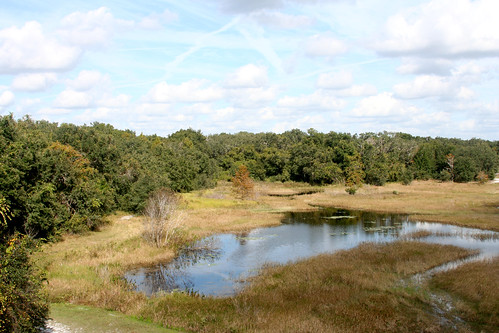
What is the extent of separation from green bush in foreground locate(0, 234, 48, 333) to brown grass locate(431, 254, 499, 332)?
1634 centimetres

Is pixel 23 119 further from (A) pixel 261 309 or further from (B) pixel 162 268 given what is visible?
(A) pixel 261 309

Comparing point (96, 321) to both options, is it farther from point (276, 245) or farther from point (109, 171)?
point (109, 171)

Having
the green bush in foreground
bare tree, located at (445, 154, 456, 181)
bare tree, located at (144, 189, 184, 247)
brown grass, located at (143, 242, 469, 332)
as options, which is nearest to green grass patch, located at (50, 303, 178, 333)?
brown grass, located at (143, 242, 469, 332)

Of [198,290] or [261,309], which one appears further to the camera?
[198,290]

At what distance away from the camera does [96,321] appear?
15047mm

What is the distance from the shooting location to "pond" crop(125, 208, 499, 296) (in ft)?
78.8

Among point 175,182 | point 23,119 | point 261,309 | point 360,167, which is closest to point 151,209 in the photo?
point 261,309

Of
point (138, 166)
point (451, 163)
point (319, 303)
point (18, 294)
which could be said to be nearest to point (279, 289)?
point (319, 303)

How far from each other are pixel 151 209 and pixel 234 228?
12932 millimetres

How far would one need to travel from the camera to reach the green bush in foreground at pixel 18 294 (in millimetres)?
9031

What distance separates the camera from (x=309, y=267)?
2464 cm

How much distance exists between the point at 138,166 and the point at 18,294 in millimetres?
44652

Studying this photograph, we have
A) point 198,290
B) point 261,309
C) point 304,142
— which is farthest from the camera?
point 304,142

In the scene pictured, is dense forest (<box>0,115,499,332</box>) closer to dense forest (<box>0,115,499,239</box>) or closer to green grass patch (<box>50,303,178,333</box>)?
dense forest (<box>0,115,499,239</box>)
